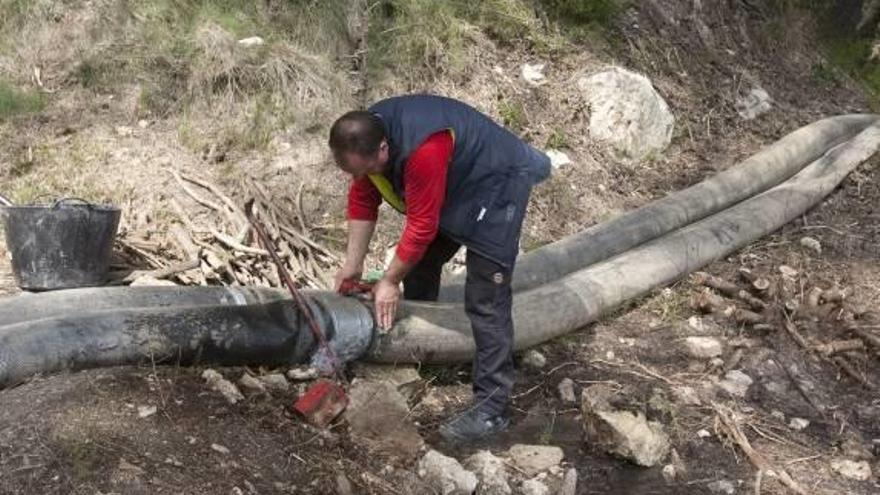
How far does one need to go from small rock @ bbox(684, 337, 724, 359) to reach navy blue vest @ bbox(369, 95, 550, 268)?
1.60 m

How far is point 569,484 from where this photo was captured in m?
3.25

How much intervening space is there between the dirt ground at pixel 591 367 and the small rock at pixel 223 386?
45 mm

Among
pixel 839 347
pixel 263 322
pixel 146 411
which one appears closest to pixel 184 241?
pixel 263 322

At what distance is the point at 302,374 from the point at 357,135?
1104 millimetres

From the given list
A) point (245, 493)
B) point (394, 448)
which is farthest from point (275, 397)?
point (245, 493)

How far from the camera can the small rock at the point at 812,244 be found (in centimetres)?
610

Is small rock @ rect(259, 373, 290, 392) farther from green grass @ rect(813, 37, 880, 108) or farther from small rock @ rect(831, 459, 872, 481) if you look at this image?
green grass @ rect(813, 37, 880, 108)

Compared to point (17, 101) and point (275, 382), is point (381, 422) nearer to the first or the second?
point (275, 382)

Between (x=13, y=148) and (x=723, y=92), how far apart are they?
622 centimetres

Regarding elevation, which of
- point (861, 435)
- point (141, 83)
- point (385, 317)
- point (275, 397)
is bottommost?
point (861, 435)

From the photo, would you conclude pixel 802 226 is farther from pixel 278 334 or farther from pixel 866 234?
pixel 278 334

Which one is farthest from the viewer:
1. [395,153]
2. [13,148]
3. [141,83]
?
[141,83]

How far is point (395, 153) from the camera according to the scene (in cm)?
327

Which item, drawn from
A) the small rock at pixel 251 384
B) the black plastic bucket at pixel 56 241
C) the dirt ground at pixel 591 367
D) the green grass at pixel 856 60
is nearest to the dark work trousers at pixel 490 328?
the dirt ground at pixel 591 367
